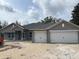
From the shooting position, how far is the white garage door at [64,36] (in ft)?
133

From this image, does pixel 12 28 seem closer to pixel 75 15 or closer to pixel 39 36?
pixel 39 36

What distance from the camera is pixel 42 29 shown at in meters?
41.6

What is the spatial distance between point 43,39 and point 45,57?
1785 centimetres

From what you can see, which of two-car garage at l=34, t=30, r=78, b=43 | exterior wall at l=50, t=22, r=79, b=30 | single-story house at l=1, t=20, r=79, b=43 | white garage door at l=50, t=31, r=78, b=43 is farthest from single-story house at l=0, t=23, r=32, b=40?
exterior wall at l=50, t=22, r=79, b=30

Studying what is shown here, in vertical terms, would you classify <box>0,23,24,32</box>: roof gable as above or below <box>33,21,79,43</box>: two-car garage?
above

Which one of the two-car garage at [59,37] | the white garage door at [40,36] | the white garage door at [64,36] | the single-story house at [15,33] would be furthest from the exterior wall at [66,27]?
the single-story house at [15,33]

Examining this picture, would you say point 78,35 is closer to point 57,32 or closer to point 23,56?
point 57,32

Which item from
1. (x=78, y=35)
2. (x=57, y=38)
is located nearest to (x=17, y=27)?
(x=57, y=38)

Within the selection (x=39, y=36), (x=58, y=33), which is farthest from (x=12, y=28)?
(x=58, y=33)

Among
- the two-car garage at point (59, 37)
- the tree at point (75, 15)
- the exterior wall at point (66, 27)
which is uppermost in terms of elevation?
the tree at point (75, 15)

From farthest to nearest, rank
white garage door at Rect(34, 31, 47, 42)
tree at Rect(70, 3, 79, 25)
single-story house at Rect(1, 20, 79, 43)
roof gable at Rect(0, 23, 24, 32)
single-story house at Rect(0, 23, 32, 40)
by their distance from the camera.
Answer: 1. tree at Rect(70, 3, 79, 25)
2. single-story house at Rect(0, 23, 32, 40)
3. roof gable at Rect(0, 23, 24, 32)
4. white garage door at Rect(34, 31, 47, 42)
5. single-story house at Rect(1, 20, 79, 43)

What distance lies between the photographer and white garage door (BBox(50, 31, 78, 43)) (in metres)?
40.6

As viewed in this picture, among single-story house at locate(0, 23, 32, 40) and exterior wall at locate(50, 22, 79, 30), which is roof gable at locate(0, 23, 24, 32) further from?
exterior wall at locate(50, 22, 79, 30)

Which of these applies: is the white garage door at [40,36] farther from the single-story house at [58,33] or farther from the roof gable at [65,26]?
the roof gable at [65,26]
